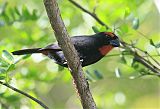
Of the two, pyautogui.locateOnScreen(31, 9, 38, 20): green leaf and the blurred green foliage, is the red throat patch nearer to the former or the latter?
the blurred green foliage

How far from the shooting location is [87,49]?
3.58 m

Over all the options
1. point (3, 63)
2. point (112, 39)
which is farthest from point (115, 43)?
point (3, 63)

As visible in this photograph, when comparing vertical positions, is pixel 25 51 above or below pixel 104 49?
above

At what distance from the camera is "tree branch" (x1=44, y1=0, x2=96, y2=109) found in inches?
100

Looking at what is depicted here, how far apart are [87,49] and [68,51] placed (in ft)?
2.99

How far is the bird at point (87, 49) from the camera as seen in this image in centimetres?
351

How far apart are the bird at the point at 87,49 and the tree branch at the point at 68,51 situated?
66cm

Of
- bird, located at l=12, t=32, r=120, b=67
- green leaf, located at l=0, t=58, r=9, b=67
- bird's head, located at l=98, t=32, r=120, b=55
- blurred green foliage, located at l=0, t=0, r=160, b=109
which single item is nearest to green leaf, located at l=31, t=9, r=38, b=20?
blurred green foliage, located at l=0, t=0, r=160, b=109

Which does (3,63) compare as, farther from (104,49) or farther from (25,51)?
(104,49)

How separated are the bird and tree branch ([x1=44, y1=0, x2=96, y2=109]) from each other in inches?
26.2

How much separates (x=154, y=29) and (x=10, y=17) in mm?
3538

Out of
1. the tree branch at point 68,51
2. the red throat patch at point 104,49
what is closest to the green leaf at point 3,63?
the tree branch at point 68,51

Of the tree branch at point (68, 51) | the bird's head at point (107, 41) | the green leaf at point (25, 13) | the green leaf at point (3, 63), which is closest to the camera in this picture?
the tree branch at point (68, 51)

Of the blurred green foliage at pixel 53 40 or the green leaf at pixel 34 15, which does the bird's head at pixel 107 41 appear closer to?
the blurred green foliage at pixel 53 40
